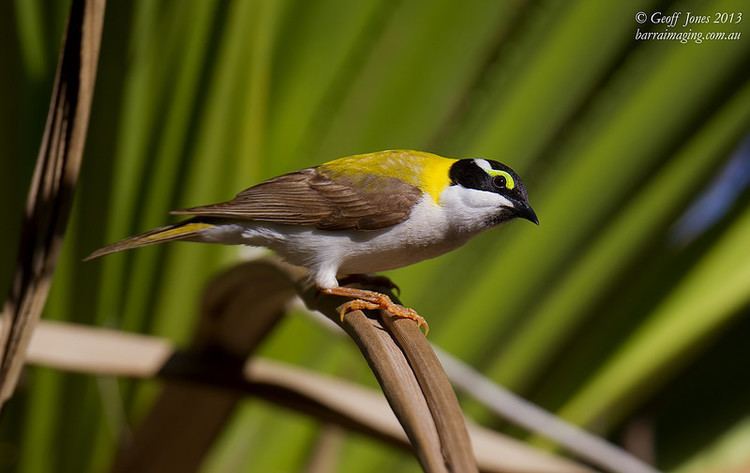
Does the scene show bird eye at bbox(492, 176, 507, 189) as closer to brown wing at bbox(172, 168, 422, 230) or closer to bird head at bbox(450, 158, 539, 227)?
bird head at bbox(450, 158, 539, 227)

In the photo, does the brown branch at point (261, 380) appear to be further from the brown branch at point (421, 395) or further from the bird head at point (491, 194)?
the brown branch at point (421, 395)

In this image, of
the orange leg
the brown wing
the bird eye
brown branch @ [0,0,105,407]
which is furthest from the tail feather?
the bird eye

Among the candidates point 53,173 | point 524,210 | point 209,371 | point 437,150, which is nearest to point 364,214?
point 524,210

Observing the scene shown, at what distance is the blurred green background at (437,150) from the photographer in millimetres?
1767

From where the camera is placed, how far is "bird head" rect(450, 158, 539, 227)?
4.48 feet

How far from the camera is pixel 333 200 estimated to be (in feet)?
5.00

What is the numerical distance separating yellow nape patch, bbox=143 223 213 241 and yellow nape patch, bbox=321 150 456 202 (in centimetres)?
24

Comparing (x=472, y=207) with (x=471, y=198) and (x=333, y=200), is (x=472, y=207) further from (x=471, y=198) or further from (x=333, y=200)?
(x=333, y=200)

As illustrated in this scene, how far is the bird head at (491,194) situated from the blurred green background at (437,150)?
41 centimetres

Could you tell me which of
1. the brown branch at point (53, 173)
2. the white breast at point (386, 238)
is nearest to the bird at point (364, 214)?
the white breast at point (386, 238)

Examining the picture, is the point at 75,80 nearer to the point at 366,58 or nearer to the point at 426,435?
the point at 426,435

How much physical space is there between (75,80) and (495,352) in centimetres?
146

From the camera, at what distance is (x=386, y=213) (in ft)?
4.87

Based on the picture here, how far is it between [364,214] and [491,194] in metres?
0.22
